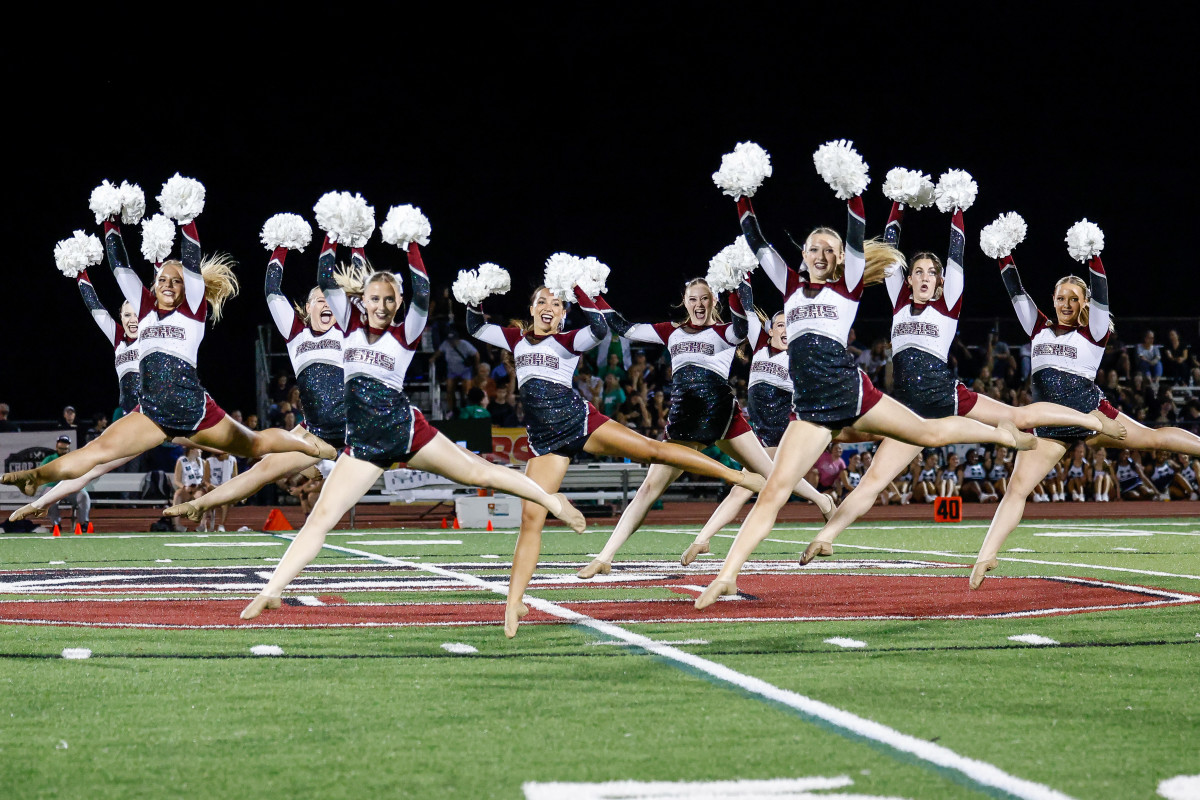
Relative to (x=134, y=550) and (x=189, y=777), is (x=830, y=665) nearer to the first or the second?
(x=189, y=777)

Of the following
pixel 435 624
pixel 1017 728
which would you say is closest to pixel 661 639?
pixel 435 624

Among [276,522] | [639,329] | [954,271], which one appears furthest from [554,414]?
[276,522]

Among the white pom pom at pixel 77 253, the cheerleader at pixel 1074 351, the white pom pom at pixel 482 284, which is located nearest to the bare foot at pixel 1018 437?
the cheerleader at pixel 1074 351

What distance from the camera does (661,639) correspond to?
17.9ft

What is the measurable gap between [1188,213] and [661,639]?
79.2 feet

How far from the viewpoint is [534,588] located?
7.84m

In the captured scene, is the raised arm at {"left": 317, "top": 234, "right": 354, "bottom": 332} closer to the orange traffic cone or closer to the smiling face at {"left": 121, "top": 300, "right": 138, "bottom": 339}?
the smiling face at {"left": 121, "top": 300, "right": 138, "bottom": 339}

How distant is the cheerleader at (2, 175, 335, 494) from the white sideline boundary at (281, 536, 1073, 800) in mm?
3191

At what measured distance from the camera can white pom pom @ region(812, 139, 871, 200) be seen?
6.45 meters

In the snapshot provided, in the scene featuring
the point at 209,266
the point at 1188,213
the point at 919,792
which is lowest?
the point at 919,792

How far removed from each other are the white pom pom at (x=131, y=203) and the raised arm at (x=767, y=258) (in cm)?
399

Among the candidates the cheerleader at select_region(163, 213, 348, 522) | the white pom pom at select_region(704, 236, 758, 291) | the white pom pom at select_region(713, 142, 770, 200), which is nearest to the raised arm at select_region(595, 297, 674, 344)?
the white pom pom at select_region(704, 236, 758, 291)

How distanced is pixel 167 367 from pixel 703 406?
3.39 m

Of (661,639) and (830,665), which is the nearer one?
(830,665)
